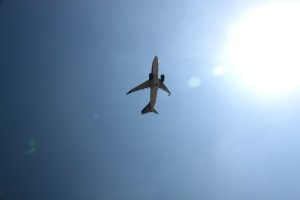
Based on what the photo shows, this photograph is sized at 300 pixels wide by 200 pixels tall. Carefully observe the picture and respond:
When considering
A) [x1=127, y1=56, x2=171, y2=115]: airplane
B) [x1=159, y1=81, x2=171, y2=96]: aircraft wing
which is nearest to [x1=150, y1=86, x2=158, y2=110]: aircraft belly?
[x1=127, y1=56, x2=171, y2=115]: airplane

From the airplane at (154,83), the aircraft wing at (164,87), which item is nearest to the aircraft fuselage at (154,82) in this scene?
the airplane at (154,83)

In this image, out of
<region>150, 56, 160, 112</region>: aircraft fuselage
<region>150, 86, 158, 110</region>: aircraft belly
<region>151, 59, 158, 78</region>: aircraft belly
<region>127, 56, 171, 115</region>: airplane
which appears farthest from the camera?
<region>150, 86, 158, 110</region>: aircraft belly

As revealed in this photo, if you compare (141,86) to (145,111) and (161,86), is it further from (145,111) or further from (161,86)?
(145,111)

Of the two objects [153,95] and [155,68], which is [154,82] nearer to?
[155,68]

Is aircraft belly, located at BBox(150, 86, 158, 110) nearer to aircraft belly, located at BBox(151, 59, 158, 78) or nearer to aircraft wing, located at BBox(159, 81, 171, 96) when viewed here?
aircraft wing, located at BBox(159, 81, 171, 96)

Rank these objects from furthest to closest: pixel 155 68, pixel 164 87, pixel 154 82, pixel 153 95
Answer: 1. pixel 164 87
2. pixel 153 95
3. pixel 154 82
4. pixel 155 68

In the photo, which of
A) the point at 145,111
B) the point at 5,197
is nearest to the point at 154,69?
the point at 145,111

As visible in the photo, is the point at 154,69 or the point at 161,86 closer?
the point at 154,69

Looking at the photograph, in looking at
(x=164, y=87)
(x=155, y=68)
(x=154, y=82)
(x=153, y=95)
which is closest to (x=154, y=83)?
(x=154, y=82)

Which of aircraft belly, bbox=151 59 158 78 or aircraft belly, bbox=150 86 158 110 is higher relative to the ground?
aircraft belly, bbox=151 59 158 78

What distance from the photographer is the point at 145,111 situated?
3723 inches

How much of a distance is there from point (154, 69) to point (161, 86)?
7773 mm

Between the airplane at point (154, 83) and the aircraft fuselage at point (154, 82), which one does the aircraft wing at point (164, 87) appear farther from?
the aircraft fuselage at point (154, 82)

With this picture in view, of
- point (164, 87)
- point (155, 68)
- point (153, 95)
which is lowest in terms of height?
point (153, 95)
